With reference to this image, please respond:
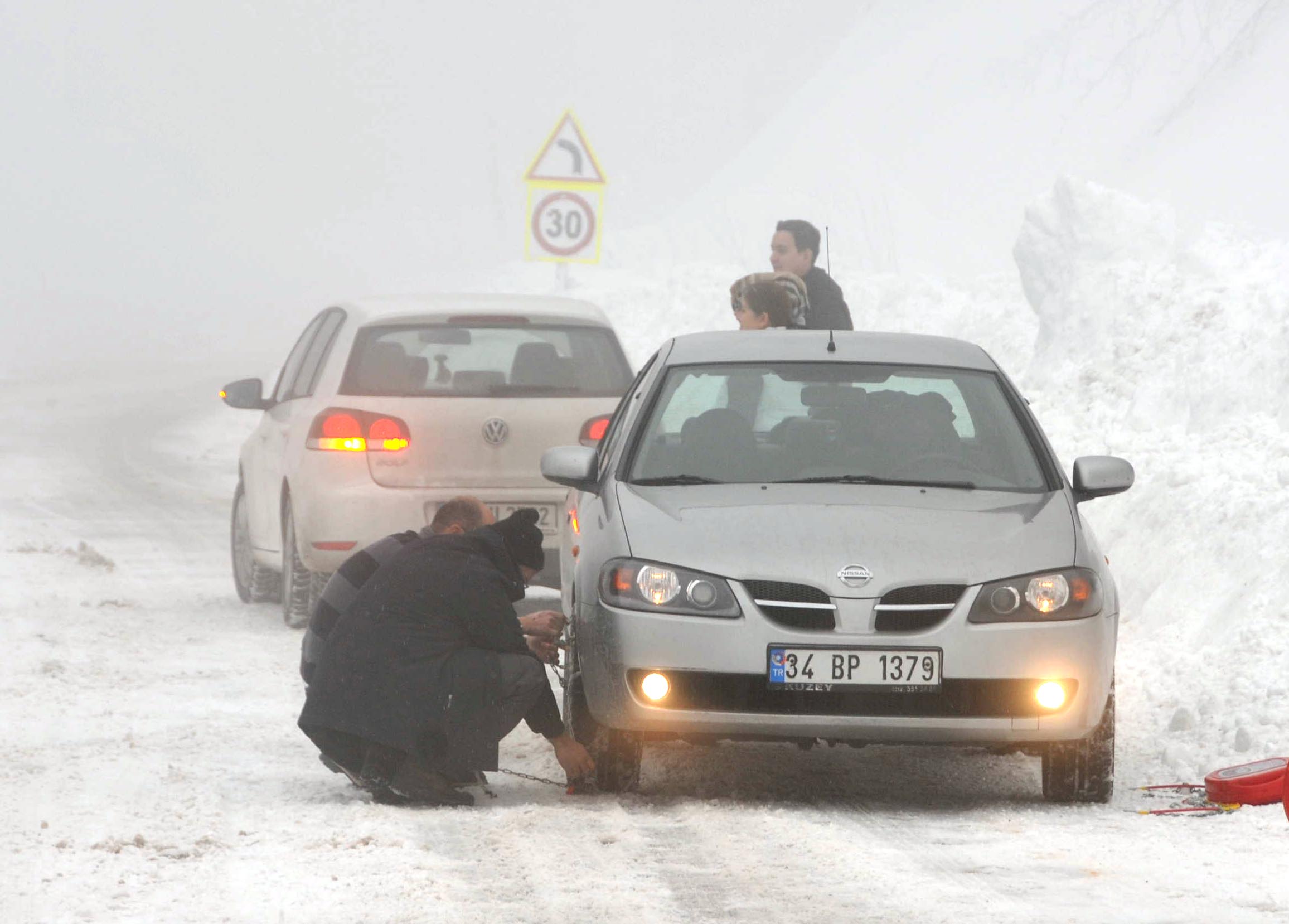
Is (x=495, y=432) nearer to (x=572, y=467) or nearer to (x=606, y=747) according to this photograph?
(x=572, y=467)

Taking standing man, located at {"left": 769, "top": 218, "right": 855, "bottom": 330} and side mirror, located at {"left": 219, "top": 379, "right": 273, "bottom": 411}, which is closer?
standing man, located at {"left": 769, "top": 218, "right": 855, "bottom": 330}

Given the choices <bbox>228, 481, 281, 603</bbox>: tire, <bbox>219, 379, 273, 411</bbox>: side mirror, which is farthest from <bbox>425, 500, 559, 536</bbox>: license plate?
<bbox>228, 481, 281, 603</bbox>: tire

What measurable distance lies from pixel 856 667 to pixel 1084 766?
0.86 m

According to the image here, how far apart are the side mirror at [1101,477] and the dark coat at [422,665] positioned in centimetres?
188

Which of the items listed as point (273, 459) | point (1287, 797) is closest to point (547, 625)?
point (1287, 797)

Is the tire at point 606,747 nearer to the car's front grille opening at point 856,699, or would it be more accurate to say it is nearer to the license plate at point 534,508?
the car's front grille opening at point 856,699

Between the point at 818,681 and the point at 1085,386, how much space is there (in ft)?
24.9

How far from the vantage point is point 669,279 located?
2733 centimetres

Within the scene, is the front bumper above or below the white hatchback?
below

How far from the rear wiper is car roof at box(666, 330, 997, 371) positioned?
586 millimetres

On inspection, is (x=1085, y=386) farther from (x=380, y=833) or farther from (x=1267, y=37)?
(x=1267, y=37)

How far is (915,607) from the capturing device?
5852 mm

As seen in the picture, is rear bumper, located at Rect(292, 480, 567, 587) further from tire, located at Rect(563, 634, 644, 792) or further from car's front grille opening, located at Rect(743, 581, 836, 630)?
car's front grille opening, located at Rect(743, 581, 836, 630)

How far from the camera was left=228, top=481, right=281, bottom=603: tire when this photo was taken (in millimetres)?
11211
